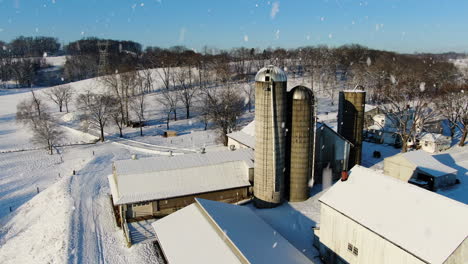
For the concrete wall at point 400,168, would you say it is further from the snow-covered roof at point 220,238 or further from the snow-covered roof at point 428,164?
the snow-covered roof at point 220,238

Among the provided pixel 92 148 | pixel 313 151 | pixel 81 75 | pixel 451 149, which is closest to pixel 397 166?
pixel 313 151

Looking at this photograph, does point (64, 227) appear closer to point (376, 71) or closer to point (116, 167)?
point (116, 167)

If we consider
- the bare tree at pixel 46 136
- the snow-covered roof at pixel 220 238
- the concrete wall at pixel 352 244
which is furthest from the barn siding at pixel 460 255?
the bare tree at pixel 46 136

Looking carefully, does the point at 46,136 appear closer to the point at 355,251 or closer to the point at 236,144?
the point at 236,144

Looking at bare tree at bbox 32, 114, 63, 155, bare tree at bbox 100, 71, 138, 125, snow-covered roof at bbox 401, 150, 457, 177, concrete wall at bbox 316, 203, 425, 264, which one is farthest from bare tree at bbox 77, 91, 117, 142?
snow-covered roof at bbox 401, 150, 457, 177

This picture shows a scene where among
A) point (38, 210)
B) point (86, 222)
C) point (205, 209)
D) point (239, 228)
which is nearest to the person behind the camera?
point (239, 228)

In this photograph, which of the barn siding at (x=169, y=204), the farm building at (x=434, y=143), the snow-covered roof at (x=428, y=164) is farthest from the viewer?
the farm building at (x=434, y=143)

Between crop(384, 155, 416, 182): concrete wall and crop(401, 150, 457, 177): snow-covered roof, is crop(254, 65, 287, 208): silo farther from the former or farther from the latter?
crop(401, 150, 457, 177): snow-covered roof
